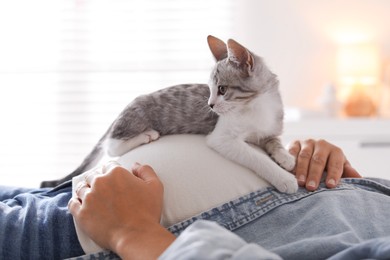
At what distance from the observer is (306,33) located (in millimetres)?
3994

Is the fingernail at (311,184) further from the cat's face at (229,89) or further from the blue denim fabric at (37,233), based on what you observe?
the blue denim fabric at (37,233)

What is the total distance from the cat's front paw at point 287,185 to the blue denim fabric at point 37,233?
401 millimetres

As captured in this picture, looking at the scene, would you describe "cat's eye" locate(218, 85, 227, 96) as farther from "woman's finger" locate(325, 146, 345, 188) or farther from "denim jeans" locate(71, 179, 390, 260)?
"denim jeans" locate(71, 179, 390, 260)

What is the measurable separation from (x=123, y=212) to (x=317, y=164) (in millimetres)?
495

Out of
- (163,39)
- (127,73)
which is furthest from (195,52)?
(127,73)

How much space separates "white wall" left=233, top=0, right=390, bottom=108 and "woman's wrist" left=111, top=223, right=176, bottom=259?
321 centimetres

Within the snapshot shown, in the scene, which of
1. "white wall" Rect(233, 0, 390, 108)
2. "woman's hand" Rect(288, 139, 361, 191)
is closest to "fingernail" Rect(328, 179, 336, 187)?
"woman's hand" Rect(288, 139, 361, 191)

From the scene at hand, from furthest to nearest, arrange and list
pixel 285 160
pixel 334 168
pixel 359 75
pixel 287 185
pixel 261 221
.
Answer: pixel 359 75 → pixel 285 160 → pixel 334 168 → pixel 287 185 → pixel 261 221

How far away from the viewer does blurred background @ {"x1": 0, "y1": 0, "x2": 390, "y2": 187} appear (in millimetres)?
3994

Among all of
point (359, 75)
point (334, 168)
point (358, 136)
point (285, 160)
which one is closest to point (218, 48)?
point (285, 160)

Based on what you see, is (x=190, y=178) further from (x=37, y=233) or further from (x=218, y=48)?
(x=218, y=48)

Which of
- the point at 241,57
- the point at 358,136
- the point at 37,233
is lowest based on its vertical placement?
the point at 358,136

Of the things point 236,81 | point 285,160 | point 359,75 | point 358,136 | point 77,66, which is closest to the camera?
point 285,160

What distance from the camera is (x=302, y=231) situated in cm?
91
